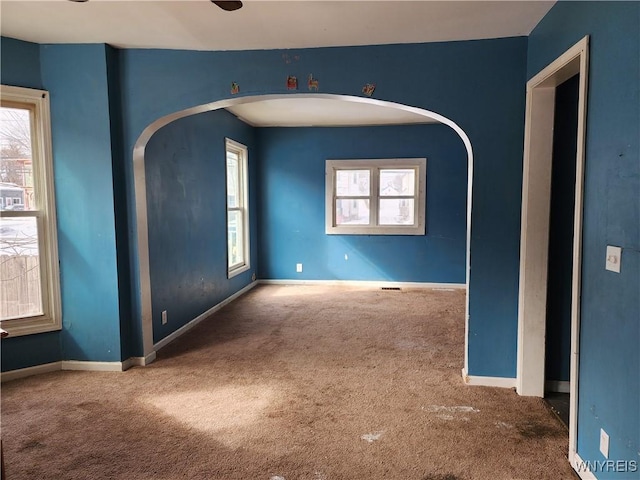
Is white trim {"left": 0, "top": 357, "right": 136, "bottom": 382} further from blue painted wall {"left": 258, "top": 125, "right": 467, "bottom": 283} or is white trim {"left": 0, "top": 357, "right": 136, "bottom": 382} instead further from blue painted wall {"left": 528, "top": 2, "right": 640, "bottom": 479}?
blue painted wall {"left": 258, "top": 125, "right": 467, "bottom": 283}

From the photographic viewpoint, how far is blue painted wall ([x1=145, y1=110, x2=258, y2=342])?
3.63 metres

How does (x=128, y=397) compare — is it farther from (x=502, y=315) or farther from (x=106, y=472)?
(x=502, y=315)

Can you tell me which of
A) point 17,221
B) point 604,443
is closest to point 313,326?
point 17,221

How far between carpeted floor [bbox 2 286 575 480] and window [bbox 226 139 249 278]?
6.48ft

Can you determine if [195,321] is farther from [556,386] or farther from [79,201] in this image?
[556,386]

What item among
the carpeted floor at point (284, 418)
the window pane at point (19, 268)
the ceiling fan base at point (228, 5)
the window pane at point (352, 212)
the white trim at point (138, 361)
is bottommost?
the carpeted floor at point (284, 418)

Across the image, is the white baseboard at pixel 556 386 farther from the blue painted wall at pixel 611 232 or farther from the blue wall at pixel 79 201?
the blue wall at pixel 79 201

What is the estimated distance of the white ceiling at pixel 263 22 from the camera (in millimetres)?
2336

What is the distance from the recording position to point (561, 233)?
2.74m

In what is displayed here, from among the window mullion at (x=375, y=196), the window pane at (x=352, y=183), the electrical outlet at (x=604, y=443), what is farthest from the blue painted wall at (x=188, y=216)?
the electrical outlet at (x=604, y=443)

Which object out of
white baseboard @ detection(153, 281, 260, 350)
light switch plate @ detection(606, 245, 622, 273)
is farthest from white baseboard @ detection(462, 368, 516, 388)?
white baseboard @ detection(153, 281, 260, 350)

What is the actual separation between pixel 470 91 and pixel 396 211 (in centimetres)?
351

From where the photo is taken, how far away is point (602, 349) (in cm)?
175

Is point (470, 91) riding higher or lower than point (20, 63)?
lower
